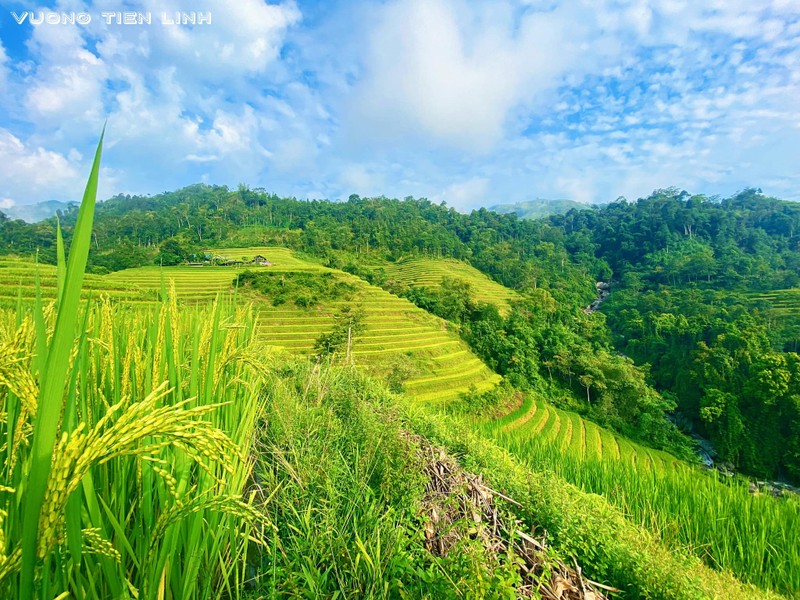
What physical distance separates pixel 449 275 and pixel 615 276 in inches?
1742

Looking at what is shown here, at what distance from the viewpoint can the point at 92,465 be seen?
1.50 feet

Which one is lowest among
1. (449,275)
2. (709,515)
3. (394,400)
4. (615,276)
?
(709,515)

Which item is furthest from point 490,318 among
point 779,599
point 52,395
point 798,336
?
point 52,395

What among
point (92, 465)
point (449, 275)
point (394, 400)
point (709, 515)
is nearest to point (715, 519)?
point (709, 515)

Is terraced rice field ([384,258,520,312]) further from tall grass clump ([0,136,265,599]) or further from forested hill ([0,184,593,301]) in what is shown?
tall grass clump ([0,136,265,599])

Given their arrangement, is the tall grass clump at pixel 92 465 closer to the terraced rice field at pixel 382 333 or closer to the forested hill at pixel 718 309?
the terraced rice field at pixel 382 333

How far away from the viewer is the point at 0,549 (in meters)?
0.51

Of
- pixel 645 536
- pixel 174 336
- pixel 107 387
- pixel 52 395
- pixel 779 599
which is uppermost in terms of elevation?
pixel 52 395

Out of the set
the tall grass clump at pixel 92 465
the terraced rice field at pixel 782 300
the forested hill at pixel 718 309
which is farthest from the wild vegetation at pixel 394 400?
the terraced rice field at pixel 782 300

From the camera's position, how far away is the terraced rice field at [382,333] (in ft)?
104

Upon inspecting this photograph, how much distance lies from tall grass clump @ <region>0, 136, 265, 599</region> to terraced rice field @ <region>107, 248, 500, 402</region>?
90.8 ft

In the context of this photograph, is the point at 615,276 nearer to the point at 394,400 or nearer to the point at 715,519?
the point at 715,519

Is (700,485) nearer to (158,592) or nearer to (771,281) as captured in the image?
(158,592)

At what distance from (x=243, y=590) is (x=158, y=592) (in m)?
0.69
